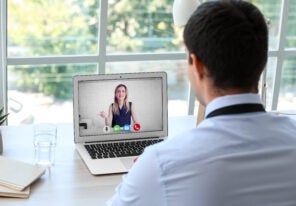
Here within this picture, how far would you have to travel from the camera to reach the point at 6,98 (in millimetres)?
3875

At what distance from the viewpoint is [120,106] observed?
2238mm

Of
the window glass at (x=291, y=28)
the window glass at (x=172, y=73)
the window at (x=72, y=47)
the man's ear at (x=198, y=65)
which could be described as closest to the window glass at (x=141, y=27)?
the window at (x=72, y=47)

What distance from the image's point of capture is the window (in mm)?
3822

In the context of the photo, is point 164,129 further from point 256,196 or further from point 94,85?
point 256,196

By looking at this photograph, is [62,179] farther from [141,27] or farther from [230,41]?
[141,27]

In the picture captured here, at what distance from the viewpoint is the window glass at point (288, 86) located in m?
4.58

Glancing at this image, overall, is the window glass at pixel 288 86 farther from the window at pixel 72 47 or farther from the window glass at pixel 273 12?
the window at pixel 72 47

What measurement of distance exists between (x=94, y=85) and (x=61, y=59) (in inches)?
70.2

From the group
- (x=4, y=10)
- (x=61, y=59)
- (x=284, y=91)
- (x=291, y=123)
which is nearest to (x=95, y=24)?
(x=61, y=59)

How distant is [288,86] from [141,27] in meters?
1.40

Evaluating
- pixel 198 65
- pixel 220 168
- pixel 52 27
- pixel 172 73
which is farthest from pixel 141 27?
pixel 220 168

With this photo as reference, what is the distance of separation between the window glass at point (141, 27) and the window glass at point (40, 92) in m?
0.28

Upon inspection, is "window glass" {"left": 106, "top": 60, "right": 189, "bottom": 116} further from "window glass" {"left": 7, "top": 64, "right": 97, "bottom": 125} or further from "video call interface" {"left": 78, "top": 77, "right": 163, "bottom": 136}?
"video call interface" {"left": 78, "top": 77, "right": 163, "bottom": 136}

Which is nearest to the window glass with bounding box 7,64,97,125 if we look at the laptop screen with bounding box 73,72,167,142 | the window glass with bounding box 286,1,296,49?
the window glass with bounding box 286,1,296,49
